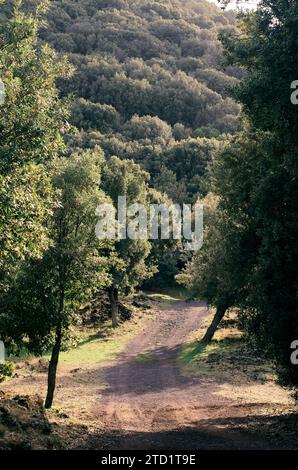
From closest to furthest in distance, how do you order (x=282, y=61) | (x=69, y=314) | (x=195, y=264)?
(x=282, y=61) → (x=69, y=314) → (x=195, y=264)

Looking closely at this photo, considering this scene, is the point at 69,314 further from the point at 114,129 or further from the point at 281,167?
the point at 114,129

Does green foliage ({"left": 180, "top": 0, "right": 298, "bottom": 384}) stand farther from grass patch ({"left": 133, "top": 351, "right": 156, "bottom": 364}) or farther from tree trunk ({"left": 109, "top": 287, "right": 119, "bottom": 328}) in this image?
tree trunk ({"left": 109, "top": 287, "right": 119, "bottom": 328})

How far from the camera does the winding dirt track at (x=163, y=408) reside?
615 inches

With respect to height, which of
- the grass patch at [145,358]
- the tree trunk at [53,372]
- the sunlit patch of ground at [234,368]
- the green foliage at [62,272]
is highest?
the green foliage at [62,272]

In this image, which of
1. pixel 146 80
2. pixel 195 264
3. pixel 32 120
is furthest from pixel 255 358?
pixel 146 80

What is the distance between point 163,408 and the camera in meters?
23.1

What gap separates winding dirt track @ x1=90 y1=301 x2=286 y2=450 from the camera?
51.3ft

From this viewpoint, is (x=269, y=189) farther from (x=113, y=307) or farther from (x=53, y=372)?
(x=113, y=307)

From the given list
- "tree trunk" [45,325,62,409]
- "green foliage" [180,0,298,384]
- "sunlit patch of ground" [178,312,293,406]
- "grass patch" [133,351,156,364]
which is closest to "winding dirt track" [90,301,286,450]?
"grass patch" [133,351,156,364]

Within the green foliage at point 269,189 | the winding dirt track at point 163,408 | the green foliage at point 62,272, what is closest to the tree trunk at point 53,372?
the green foliage at point 62,272

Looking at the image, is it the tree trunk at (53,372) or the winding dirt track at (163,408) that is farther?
the tree trunk at (53,372)

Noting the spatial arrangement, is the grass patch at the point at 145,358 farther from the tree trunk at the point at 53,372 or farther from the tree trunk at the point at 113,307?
the tree trunk at the point at 53,372
